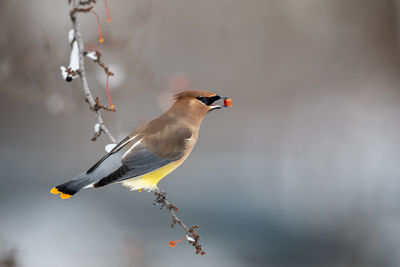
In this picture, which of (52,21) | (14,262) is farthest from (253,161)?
(14,262)

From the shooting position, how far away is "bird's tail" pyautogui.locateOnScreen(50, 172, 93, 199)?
4.07ft

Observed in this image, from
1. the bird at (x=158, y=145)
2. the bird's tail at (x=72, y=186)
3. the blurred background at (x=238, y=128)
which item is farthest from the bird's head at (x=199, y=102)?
the blurred background at (x=238, y=128)

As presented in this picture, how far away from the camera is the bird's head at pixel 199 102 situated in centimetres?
141

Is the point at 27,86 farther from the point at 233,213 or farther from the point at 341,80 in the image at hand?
the point at 341,80

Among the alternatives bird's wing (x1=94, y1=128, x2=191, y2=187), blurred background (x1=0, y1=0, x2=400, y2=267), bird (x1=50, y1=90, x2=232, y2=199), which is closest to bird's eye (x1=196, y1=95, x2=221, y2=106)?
bird (x1=50, y1=90, x2=232, y2=199)

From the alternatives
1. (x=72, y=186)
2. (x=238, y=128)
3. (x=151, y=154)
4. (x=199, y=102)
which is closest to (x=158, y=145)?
(x=151, y=154)

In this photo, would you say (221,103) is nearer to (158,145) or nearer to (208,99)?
(208,99)

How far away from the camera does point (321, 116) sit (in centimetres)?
666

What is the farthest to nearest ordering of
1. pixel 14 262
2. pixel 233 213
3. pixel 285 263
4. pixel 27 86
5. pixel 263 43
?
1. pixel 263 43
2. pixel 233 213
3. pixel 285 263
4. pixel 27 86
5. pixel 14 262

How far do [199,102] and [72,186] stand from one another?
0.44 metres

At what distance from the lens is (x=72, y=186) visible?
129cm

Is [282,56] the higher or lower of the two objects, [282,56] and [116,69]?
the higher

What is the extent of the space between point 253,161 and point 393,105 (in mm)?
2069

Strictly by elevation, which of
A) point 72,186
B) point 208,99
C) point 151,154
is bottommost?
point 72,186
